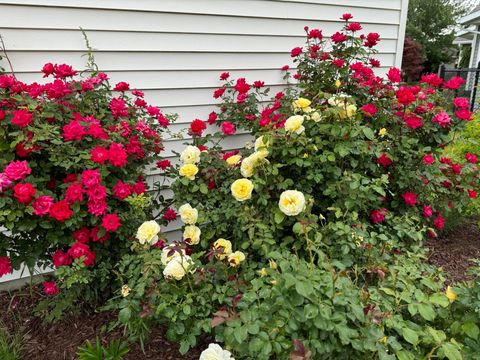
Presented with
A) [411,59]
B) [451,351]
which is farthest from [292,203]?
[411,59]

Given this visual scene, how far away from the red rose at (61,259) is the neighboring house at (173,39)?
1.11 m

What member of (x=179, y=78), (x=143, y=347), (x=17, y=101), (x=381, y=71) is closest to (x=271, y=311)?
(x=143, y=347)

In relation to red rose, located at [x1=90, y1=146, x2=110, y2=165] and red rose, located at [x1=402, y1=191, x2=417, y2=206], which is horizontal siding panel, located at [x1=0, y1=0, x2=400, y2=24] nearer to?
red rose, located at [x1=90, y1=146, x2=110, y2=165]

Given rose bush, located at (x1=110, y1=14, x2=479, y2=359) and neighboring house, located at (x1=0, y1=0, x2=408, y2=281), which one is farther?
neighboring house, located at (x1=0, y1=0, x2=408, y2=281)

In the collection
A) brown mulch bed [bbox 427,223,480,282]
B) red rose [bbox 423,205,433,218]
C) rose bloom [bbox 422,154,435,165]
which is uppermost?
rose bloom [bbox 422,154,435,165]

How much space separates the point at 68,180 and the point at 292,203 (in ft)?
3.80

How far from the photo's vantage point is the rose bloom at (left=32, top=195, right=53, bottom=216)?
1732 mm

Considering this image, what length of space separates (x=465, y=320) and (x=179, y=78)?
7.76 feet

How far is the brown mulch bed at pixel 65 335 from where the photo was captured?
198cm

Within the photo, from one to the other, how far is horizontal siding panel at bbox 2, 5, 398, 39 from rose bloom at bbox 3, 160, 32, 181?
108 centimetres

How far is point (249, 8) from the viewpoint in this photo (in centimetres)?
306

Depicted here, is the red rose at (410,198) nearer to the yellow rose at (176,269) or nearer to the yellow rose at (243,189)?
the yellow rose at (243,189)

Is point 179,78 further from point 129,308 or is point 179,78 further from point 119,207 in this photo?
point 129,308

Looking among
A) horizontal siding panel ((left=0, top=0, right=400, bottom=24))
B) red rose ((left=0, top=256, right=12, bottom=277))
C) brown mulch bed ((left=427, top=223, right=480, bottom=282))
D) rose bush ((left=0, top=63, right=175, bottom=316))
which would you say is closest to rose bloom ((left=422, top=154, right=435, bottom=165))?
brown mulch bed ((left=427, top=223, right=480, bottom=282))
